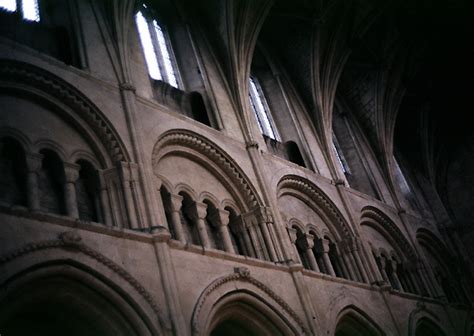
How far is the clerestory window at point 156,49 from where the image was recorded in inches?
523

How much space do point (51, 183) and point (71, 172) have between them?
0.35 meters

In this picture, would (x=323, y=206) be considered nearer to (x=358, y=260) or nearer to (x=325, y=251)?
(x=325, y=251)

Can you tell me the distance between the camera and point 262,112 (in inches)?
645

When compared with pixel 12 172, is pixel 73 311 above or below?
below

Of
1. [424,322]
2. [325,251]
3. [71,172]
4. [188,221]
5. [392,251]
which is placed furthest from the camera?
[392,251]

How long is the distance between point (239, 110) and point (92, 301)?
731 cm

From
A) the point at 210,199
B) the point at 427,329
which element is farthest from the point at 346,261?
the point at 210,199

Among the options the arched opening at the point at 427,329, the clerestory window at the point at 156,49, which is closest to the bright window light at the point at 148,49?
the clerestory window at the point at 156,49

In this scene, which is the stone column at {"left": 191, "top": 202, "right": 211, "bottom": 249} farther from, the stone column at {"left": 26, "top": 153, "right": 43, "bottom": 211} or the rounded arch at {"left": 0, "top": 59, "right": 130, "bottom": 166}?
the stone column at {"left": 26, "top": 153, "right": 43, "bottom": 211}

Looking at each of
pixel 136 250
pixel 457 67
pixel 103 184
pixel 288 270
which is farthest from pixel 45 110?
pixel 457 67

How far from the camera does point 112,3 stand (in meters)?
11.4

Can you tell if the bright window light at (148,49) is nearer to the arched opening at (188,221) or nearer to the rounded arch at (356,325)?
the arched opening at (188,221)

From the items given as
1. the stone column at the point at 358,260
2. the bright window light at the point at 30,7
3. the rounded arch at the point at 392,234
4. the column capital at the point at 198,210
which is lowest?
the stone column at the point at 358,260

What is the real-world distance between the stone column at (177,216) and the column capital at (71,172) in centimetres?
199
